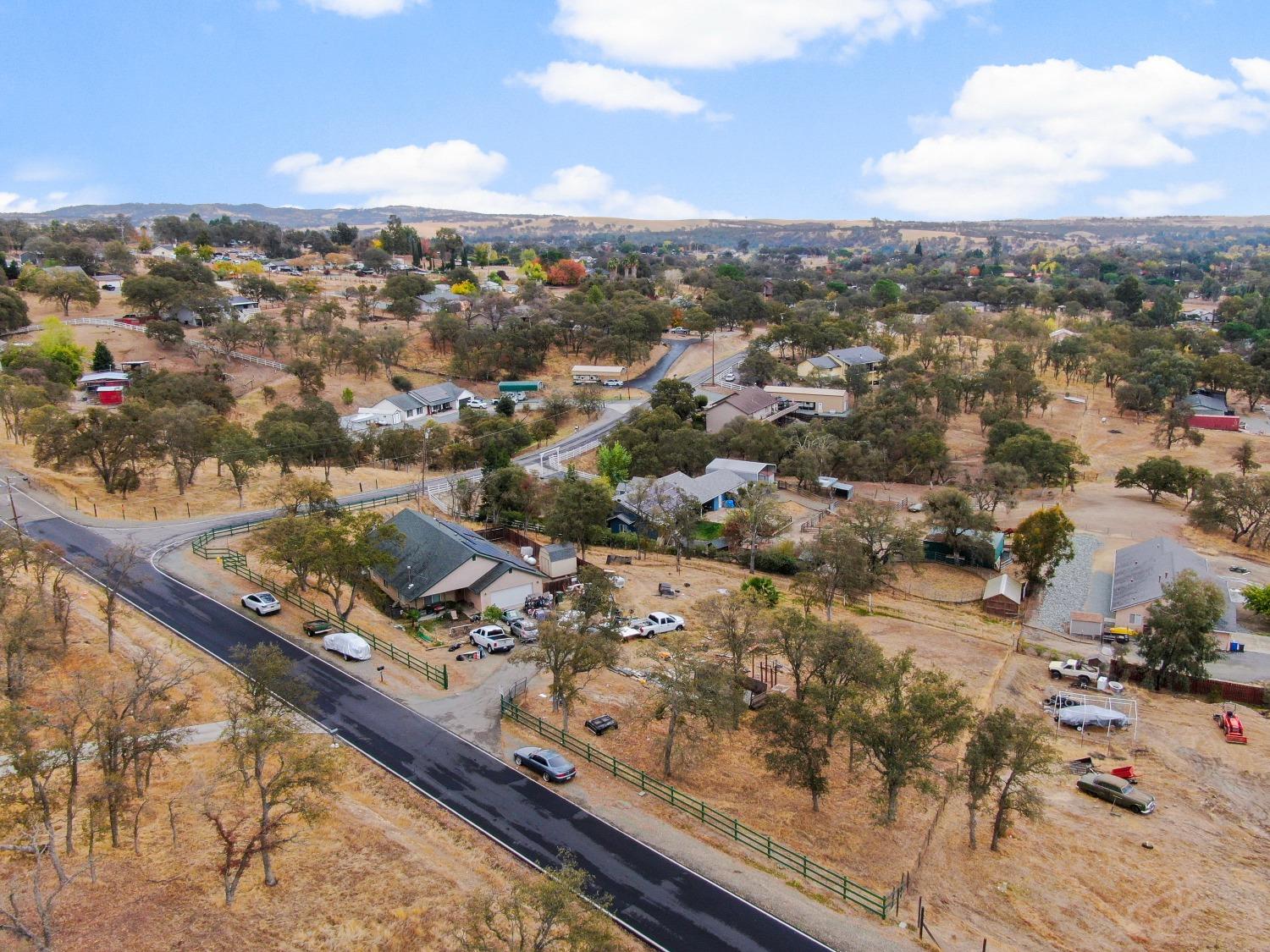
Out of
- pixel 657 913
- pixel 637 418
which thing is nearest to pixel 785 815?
pixel 657 913

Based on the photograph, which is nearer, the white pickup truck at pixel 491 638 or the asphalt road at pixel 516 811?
the asphalt road at pixel 516 811

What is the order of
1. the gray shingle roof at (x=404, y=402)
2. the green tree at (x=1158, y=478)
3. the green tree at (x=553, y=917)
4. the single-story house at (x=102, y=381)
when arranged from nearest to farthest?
the green tree at (x=553, y=917) < the green tree at (x=1158, y=478) < the single-story house at (x=102, y=381) < the gray shingle roof at (x=404, y=402)

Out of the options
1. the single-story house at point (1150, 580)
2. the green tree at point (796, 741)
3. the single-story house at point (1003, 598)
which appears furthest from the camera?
the single-story house at point (1003, 598)

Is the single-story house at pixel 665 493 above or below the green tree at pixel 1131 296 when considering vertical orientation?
below

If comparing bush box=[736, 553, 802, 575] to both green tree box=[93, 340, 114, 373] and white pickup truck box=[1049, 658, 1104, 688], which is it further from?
green tree box=[93, 340, 114, 373]

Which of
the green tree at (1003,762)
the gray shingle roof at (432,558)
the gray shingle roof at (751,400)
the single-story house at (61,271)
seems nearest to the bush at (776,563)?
the gray shingle roof at (432,558)

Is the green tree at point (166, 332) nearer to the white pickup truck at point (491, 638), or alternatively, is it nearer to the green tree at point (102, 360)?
the green tree at point (102, 360)

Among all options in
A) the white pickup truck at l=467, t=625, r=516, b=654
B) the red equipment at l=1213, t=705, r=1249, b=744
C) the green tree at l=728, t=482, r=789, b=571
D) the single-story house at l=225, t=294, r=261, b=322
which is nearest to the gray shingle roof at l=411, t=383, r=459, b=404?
the single-story house at l=225, t=294, r=261, b=322
